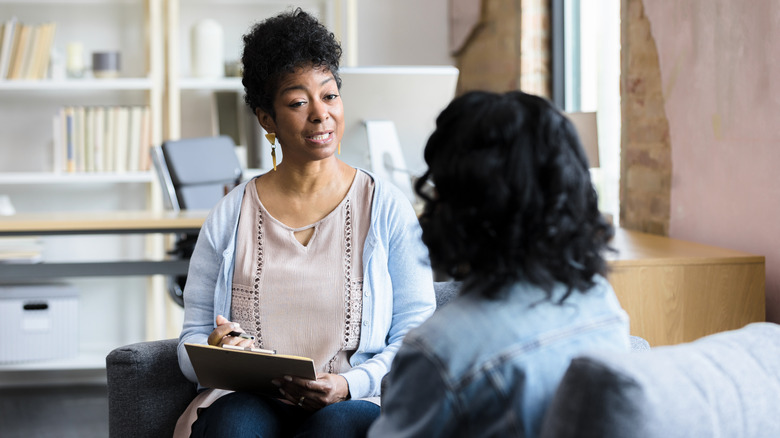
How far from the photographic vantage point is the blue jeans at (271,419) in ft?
4.35

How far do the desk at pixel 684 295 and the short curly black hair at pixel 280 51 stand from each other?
0.85m

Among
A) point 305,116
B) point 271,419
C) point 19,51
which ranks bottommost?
point 271,419

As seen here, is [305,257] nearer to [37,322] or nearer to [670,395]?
[670,395]

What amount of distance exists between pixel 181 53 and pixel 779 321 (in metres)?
3.25

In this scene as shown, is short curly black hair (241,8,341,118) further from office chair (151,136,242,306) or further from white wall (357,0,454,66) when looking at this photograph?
white wall (357,0,454,66)

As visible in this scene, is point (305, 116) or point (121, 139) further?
point (121, 139)

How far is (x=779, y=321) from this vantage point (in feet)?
6.22

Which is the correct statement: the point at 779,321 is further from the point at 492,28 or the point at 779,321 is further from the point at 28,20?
the point at 28,20

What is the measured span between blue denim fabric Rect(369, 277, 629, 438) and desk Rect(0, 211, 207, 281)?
83.9 inches

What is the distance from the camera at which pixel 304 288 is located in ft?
5.00

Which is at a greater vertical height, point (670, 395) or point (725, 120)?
point (725, 120)

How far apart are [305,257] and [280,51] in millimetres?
418

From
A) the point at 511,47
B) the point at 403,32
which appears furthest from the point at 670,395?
the point at 403,32

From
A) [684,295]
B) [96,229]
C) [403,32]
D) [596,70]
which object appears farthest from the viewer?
[403,32]
